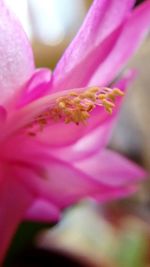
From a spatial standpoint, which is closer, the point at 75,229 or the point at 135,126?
the point at 75,229

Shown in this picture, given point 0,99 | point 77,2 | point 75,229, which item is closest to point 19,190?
point 0,99

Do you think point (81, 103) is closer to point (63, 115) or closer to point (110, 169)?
point (63, 115)

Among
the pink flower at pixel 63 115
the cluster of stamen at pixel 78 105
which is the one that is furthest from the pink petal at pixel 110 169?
the cluster of stamen at pixel 78 105

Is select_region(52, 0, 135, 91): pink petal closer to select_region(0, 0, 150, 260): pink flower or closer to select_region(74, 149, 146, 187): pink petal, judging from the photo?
select_region(0, 0, 150, 260): pink flower

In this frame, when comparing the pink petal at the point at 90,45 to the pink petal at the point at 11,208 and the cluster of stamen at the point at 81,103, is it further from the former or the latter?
the pink petal at the point at 11,208

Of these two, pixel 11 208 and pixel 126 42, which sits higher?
pixel 126 42

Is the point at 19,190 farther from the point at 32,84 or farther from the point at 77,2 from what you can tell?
the point at 77,2

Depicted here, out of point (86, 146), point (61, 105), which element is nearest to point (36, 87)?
point (61, 105)

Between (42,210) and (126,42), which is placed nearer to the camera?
(126,42)
